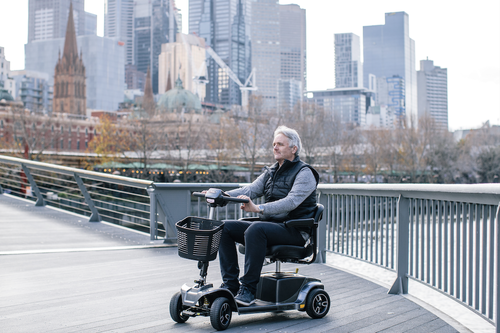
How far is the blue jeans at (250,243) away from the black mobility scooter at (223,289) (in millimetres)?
70

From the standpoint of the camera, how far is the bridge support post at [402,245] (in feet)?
16.4

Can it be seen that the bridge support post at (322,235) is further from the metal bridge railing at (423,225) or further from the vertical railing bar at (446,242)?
the vertical railing bar at (446,242)

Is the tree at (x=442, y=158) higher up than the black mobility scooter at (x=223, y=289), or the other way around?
the tree at (x=442, y=158)

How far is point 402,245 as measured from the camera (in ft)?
16.6

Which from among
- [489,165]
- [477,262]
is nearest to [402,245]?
[477,262]

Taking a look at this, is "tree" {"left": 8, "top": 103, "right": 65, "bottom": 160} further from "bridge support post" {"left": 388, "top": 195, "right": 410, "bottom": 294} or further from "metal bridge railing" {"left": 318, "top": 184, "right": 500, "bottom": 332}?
"bridge support post" {"left": 388, "top": 195, "right": 410, "bottom": 294}

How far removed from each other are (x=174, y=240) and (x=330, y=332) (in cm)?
450

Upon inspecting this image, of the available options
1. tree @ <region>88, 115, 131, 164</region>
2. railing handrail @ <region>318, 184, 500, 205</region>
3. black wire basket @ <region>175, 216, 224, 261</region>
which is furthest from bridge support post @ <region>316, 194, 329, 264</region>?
tree @ <region>88, 115, 131, 164</region>

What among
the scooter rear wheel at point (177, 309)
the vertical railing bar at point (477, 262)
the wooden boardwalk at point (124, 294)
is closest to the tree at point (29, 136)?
the wooden boardwalk at point (124, 294)

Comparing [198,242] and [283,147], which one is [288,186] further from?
[198,242]

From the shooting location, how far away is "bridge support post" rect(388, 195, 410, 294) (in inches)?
197

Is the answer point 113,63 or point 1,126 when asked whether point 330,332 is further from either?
point 113,63

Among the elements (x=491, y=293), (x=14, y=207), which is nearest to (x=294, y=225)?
(x=491, y=293)

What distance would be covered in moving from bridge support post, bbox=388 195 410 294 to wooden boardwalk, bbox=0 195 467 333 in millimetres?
131
